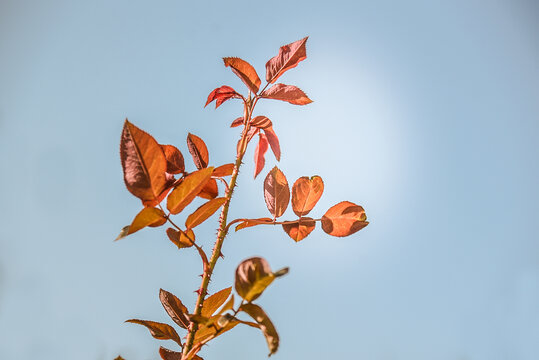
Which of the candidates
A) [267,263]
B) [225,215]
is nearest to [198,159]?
[225,215]

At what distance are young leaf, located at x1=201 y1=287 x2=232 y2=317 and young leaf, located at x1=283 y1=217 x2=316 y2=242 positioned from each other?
95 mm

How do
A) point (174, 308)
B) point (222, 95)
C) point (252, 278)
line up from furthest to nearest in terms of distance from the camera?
point (222, 95) < point (174, 308) < point (252, 278)

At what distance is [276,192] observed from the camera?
1.37 feet

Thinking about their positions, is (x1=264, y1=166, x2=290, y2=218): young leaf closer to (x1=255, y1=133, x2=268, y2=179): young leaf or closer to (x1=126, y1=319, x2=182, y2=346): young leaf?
(x1=255, y1=133, x2=268, y2=179): young leaf

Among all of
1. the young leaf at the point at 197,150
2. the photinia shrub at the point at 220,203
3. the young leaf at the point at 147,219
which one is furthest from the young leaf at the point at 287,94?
the young leaf at the point at 147,219

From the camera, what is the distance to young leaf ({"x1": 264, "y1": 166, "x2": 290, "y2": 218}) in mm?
414

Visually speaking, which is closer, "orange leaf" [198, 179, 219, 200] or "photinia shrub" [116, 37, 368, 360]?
"photinia shrub" [116, 37, 368, 360]

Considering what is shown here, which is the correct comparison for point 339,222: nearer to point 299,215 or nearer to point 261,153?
point 299,215

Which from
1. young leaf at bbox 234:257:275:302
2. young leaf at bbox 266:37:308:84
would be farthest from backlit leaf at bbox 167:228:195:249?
young leaf at bbox 266:37:308:84

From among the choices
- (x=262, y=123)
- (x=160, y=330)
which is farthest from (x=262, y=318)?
(x=262, y=123)

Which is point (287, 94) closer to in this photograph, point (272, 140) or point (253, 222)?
point (272, 140)

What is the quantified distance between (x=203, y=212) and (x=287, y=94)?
0.19 metres

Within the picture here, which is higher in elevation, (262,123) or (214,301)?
(262,123)

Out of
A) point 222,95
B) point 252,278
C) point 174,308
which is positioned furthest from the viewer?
point 222,95
